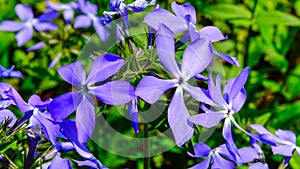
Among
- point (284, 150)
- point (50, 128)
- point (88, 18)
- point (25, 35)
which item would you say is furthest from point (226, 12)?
point (50, 128)

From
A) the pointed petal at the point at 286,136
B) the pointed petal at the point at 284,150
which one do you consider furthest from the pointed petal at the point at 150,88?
the pointed petal at the point at 286,136

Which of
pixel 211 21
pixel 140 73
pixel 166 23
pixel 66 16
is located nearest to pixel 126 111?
pixel 140 73

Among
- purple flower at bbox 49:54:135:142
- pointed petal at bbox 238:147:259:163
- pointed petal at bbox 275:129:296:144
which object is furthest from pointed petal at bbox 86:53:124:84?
pointed petal at bbox 275:129:296:144

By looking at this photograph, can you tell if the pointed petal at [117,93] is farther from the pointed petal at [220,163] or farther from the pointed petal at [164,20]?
the pointed petal at [220,163]

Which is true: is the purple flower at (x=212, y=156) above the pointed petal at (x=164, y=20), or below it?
below

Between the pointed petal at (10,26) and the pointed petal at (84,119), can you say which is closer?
the pointed petal at (84,119)

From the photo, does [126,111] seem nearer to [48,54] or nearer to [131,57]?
[131,57]

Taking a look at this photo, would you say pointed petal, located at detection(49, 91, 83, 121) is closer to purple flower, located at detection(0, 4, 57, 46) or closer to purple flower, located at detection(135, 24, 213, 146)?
purple flower, located at detection(135, 24, 213, 146)
